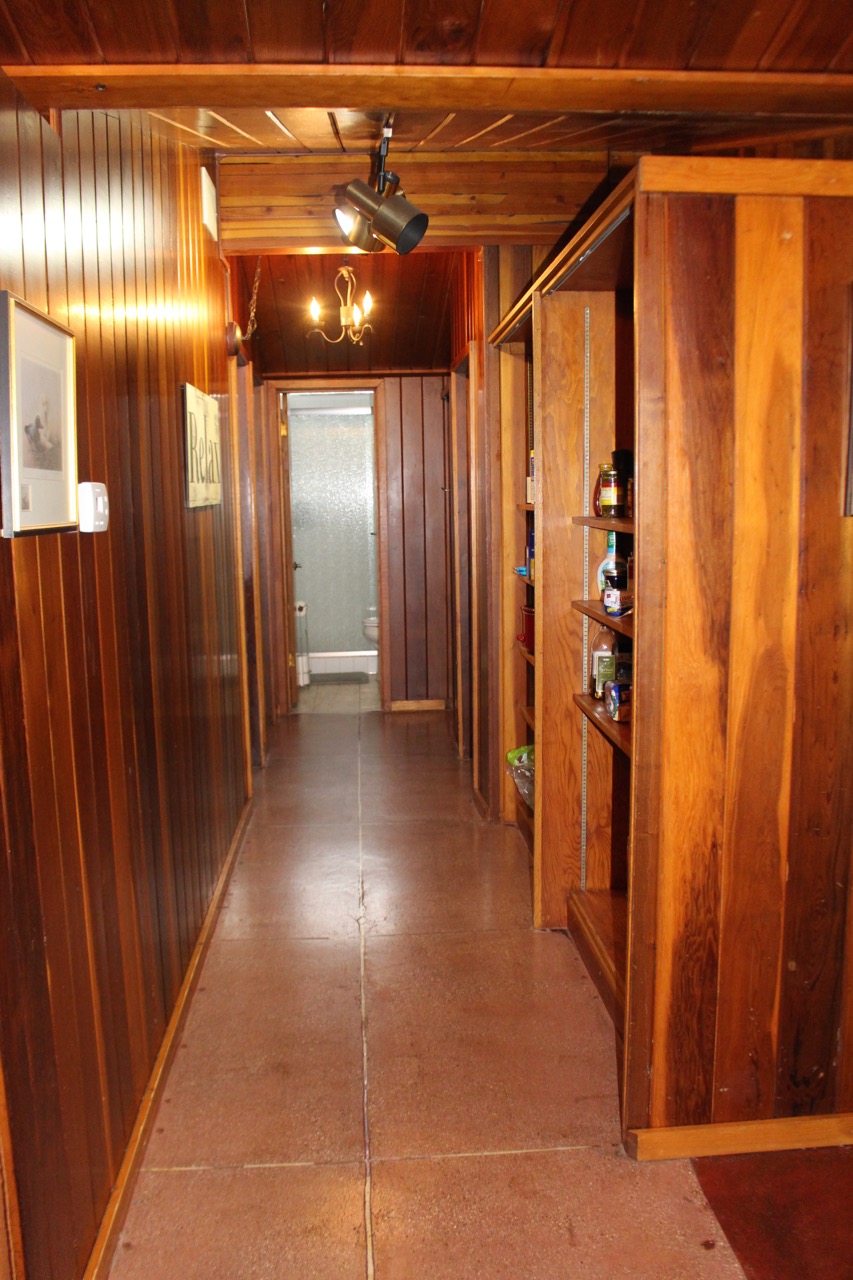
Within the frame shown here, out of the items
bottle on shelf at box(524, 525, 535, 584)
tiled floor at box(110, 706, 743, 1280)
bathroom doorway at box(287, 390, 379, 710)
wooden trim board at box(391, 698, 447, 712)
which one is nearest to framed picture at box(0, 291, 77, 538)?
tiled floor at box(110, 706, 743, 1280)

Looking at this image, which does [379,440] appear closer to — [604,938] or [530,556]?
[530,556]

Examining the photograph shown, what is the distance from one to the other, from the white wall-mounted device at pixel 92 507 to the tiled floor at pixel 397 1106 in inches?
53.1

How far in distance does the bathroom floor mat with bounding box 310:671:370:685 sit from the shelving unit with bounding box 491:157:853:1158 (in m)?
5.72

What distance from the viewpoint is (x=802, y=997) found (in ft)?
6.84

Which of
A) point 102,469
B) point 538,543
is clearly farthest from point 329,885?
point 102,469

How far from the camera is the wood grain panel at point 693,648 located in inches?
74.9

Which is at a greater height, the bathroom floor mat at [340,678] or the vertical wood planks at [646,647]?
the vertical wood planks at [646,647]

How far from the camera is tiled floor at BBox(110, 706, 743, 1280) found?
1.86 metres

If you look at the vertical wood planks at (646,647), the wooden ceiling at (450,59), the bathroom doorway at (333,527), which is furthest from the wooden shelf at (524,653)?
the bathroom doorway at (333,527)

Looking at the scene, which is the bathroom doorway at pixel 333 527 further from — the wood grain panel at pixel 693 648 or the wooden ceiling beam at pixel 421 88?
the wooden ceiling beam at pixel 421 88

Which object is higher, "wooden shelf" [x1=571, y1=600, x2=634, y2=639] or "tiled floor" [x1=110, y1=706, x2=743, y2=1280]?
"wooden shelf" [x1=571, y1=600, x2=634, y2=639]

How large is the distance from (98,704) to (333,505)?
608 centimetres

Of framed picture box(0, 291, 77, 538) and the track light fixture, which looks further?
the track light fixture

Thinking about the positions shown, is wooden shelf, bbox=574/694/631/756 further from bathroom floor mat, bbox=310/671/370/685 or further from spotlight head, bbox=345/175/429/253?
bathroom floor mat, bbox=310/671/370/685
